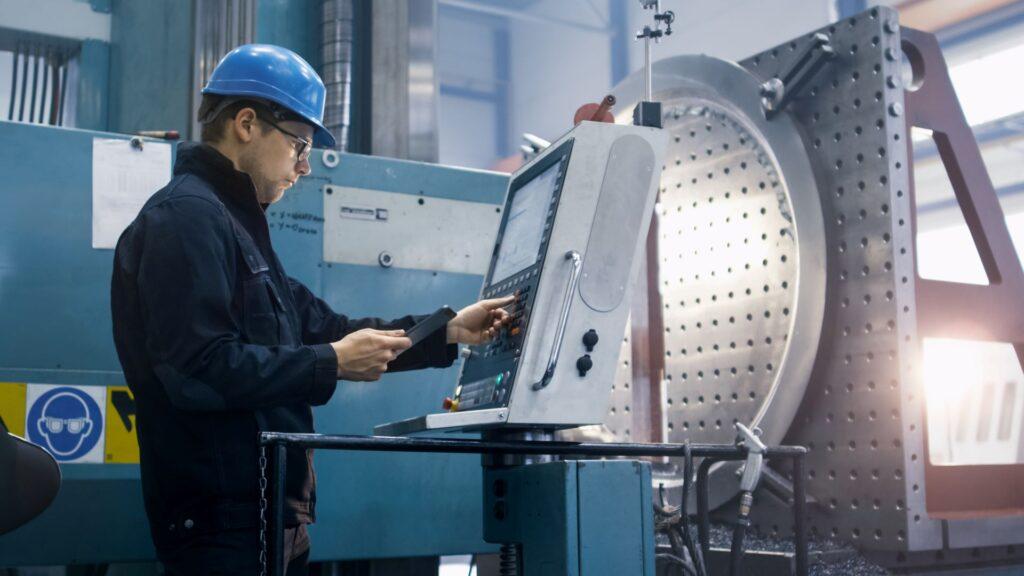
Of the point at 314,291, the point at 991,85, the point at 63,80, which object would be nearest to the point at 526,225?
the point at 314,291

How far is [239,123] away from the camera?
4.52ft

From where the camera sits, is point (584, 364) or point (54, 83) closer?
point (584, 364)

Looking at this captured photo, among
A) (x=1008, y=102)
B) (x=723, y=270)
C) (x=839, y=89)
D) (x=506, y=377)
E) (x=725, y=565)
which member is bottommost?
(x=725, y=565)

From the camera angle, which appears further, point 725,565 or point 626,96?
point 626,96

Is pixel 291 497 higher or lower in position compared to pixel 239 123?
lower

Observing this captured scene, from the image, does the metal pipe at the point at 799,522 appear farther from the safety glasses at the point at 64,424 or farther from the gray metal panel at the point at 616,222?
the safety glasses at the point at 64,424

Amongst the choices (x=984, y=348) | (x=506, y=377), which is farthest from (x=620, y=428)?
(x=984, y=348)

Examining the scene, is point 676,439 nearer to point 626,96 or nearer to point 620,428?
point 620,428

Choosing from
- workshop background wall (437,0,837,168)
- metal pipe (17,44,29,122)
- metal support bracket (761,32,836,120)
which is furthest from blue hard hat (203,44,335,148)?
workshop background wall (437,0,837,168)

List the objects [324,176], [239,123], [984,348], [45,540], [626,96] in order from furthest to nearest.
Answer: [984,348], [626,96], [324,176], [45,540], [239,123]

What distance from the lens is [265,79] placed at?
54.4 inches

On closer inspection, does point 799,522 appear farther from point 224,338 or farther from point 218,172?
point 218,172

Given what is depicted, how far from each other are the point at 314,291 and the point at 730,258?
2.57ft

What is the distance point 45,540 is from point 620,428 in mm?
1165
